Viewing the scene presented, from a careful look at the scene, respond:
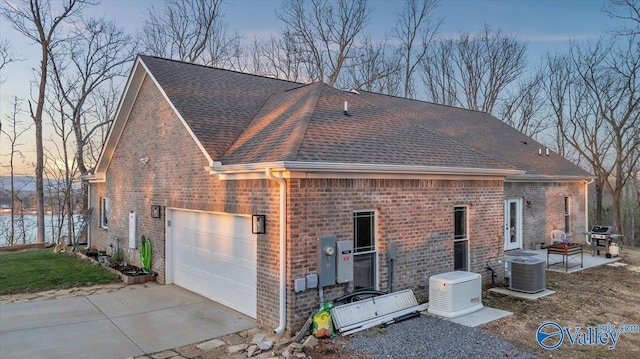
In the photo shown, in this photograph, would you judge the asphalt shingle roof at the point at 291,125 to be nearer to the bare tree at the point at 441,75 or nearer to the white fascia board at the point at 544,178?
the white fascia board at the point at 544,178

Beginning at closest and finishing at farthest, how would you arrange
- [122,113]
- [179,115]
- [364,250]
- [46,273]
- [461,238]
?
[364,250] → [461,238] → [179,115] → [46,273] → [122,113]

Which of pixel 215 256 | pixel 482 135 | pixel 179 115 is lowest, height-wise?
pixel 215 256

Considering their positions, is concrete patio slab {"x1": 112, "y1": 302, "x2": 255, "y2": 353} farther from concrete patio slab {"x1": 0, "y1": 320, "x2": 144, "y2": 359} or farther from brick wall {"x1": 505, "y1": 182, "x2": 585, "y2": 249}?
brick wall {"x1": 505, "y1": 182, "x2": 585, "y2": 249}

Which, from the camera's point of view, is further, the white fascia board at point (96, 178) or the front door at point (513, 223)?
the white fascia board at point (96, 178)

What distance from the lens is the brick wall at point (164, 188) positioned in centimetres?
727

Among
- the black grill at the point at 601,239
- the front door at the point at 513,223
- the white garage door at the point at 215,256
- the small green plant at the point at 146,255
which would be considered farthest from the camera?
the front door at the point at 513,223

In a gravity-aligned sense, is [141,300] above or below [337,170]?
below

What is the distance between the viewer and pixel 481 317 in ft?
24.6

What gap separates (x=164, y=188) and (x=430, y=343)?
7.75 m

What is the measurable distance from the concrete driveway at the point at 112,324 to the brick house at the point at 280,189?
635 mm

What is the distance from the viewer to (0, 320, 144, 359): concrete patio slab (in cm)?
616

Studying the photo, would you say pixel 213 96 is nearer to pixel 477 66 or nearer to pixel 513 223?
pixel 513 223

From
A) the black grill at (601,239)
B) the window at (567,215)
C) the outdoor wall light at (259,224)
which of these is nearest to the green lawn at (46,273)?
the outdoor wall light at (259,224)

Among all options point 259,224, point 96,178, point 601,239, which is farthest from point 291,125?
point 601,239
